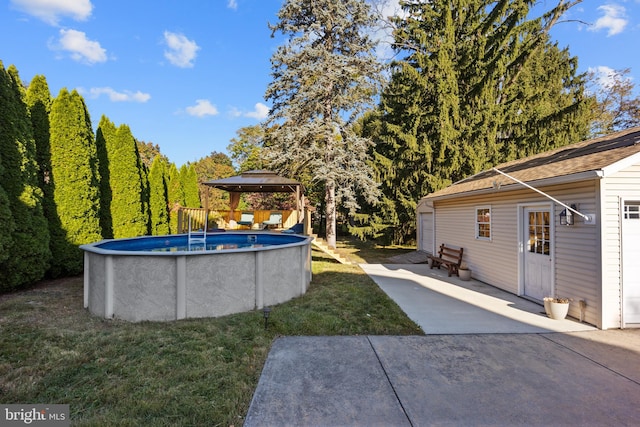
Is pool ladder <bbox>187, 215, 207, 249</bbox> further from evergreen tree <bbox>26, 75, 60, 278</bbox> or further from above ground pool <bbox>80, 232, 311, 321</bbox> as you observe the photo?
above ground pool <bbox>80, 232, 311, 321</bbox>

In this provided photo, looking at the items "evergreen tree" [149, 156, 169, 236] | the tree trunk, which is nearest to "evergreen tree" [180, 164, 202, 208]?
"evergreen tree" [149, 156, 169, 236]

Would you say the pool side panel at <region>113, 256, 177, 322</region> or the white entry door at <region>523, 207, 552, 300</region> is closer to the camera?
the pool side panel at <region>113, 256, 177, 322</region>

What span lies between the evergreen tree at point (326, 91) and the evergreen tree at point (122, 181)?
5.57m

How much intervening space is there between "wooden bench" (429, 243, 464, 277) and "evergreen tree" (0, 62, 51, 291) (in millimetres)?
10996

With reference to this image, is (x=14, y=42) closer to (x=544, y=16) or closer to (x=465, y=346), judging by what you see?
(x=465, y=346)

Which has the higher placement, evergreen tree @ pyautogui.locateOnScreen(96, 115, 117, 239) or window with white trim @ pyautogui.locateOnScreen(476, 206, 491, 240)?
evergreen tree @ pyautogui.locateOnScreen(96, 115, 117, 239)

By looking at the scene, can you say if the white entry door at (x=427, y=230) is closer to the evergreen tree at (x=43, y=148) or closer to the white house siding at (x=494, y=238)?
the white house siding at (x=494, y=238)

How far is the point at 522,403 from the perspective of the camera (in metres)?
2.74

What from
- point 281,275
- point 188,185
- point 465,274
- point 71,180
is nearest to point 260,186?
point 71,180

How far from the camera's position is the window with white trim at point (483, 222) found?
798cm

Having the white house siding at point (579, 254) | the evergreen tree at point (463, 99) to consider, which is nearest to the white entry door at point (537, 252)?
the white house siding at point (579, 254)

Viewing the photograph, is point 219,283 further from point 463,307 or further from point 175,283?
point 463,307

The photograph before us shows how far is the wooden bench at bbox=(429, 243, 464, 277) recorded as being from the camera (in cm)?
895

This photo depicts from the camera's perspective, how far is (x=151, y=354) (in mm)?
3635
